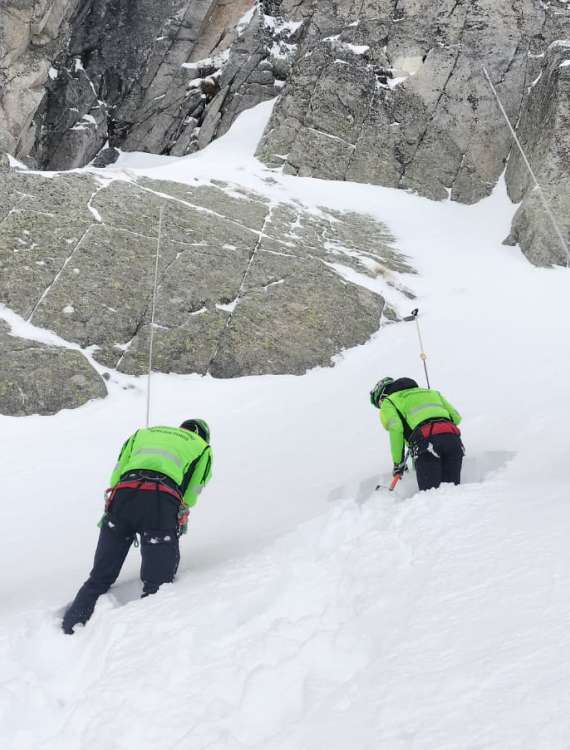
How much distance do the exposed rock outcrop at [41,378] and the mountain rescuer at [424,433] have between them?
6.06m

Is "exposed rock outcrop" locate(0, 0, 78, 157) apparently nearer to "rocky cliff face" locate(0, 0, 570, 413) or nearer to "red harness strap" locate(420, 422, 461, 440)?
"rocky cliff face" locate(0, 0, 570, 413)

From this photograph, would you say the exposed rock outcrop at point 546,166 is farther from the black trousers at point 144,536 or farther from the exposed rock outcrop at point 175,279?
the black trousers at point 144,536

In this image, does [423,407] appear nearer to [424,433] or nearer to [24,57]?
[424,433]

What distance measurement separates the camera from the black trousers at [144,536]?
473 centimetres

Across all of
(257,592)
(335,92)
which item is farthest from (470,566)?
(335,92)

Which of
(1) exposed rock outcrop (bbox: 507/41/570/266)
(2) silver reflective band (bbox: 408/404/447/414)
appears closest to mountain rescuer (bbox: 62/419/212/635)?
(2) silver reflective band (bbox: 408/404/447/414)

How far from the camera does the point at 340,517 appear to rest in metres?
5.13

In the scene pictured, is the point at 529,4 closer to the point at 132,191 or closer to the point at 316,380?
the point at 132,191

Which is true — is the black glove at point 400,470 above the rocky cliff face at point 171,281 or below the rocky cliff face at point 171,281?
above

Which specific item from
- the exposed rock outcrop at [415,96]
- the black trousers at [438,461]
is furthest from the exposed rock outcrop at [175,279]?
the exposed rock outcrop at [415,96]

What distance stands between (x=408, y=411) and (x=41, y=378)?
6.75 m

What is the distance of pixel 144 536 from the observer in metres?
4.83

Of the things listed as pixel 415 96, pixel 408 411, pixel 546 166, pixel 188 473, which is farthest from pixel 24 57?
pixel 188 473

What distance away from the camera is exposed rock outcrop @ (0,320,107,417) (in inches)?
402
